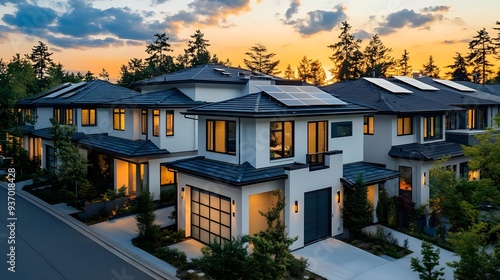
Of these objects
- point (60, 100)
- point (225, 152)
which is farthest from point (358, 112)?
point (60, 100)

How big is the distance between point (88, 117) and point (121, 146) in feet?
21.9

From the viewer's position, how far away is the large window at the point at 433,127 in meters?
21.8

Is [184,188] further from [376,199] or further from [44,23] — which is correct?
[44,23]

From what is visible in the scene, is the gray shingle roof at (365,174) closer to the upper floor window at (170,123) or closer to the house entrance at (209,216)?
the house entrance at (209,216)

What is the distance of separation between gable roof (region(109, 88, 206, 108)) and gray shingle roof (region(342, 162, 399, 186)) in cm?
958

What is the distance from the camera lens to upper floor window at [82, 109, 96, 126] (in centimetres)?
2616

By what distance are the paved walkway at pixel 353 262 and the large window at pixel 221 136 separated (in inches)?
190

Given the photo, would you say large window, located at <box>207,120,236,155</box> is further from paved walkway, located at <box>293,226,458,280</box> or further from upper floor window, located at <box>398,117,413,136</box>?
upper floor window, located at <box>398,117,413,136</box>

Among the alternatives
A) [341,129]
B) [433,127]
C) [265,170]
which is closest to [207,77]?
[341,129]

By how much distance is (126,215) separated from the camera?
704 inches

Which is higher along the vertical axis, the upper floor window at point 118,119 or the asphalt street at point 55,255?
the upper floor window at point 118,119

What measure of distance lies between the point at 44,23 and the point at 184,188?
11290mm

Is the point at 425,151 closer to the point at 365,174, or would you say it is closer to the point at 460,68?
the point at 365,174

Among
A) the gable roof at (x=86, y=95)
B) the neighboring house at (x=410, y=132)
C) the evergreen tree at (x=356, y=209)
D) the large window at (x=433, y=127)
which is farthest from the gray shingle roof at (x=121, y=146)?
the large window at (x=433, y=127)
